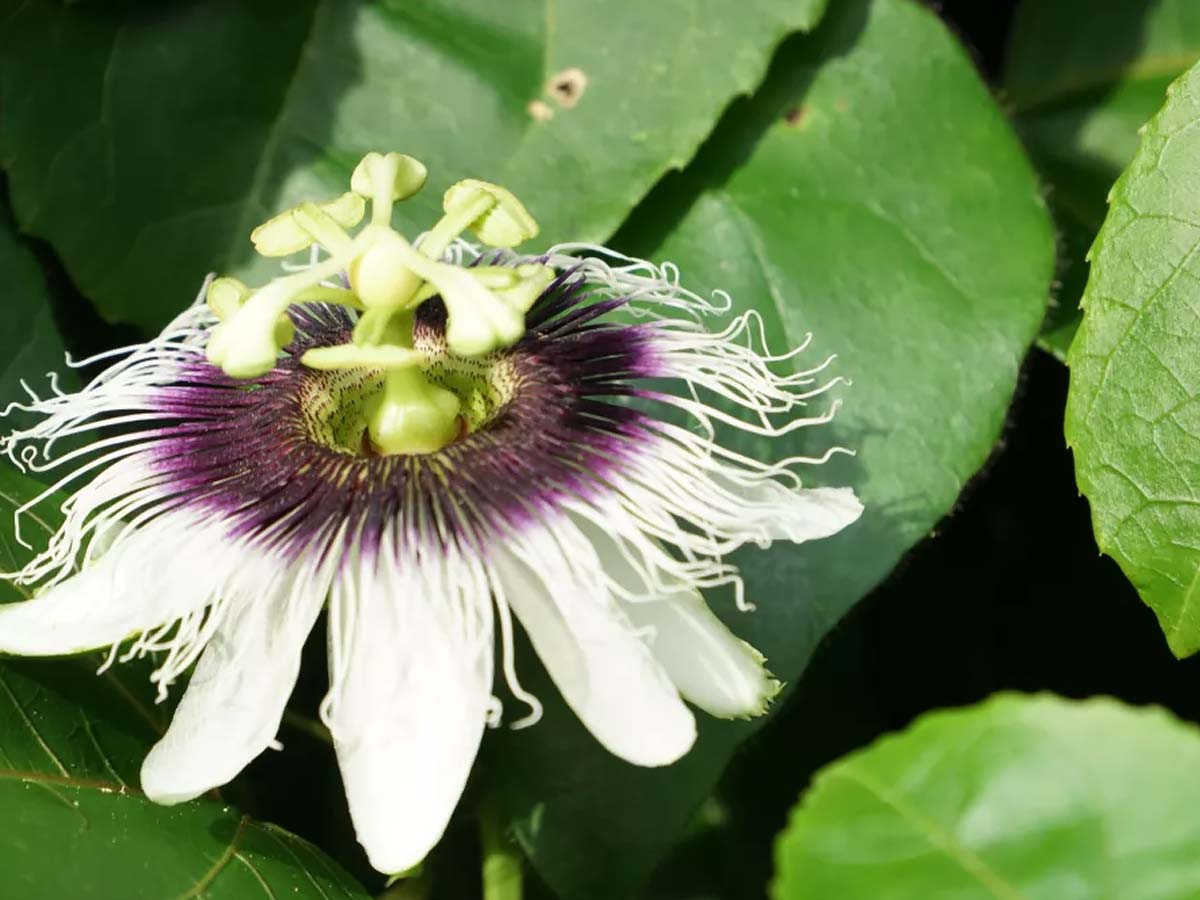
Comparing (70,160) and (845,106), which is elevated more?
(845,106)

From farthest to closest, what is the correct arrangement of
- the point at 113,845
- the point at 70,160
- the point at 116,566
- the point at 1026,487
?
the point at 1026,487 → the point at 70,160 → the point at 116,566 → the point at 113,845

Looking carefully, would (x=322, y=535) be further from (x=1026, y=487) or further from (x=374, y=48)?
(x=1026, y=487)

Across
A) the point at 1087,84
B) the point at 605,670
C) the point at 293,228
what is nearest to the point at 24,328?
the point at 293,228

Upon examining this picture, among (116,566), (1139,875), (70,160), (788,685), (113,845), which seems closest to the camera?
(1139,875)

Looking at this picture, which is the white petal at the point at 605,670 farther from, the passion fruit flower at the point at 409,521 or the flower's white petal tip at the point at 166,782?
the flower's white petal tip at the point at 166,782

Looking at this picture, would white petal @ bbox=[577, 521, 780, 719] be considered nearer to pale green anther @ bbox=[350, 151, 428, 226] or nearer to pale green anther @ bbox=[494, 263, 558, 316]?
pale green anther @ bbox=[494, 263, 558, 316]

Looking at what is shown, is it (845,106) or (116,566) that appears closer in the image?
(116,566)

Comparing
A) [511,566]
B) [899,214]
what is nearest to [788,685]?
[511,566]
